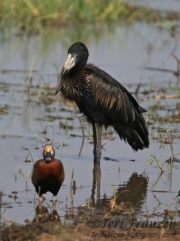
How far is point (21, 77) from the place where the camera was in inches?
503

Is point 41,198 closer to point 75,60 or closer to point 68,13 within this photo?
point 75,60

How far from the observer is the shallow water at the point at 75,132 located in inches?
279

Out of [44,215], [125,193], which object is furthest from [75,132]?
[44,215]

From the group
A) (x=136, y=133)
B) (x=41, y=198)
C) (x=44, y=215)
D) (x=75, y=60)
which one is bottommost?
(x=44, y=215)

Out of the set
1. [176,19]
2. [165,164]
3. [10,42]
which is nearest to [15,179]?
[165,164]

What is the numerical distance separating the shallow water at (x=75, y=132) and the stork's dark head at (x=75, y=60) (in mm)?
896

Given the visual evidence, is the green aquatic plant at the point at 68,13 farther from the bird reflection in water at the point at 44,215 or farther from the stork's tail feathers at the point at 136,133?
the bird reflection in water at the point at 44,215

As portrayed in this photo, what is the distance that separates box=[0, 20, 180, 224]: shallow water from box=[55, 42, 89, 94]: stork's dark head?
0.90 meters

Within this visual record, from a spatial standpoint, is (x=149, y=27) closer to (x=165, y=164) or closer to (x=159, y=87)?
(x=159, y=87)

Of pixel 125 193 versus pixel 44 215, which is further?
pixel 125 193

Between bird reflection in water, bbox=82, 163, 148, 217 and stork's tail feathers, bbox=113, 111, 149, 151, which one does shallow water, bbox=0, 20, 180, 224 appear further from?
stork's tail feathers, bbox=113, 111, 149, 151

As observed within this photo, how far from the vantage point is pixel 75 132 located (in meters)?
9.52

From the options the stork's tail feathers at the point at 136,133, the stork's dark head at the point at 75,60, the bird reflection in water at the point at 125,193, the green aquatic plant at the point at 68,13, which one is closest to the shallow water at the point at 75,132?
the bird reflection in water at the point at 125,193

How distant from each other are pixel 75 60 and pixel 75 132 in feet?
4.45
